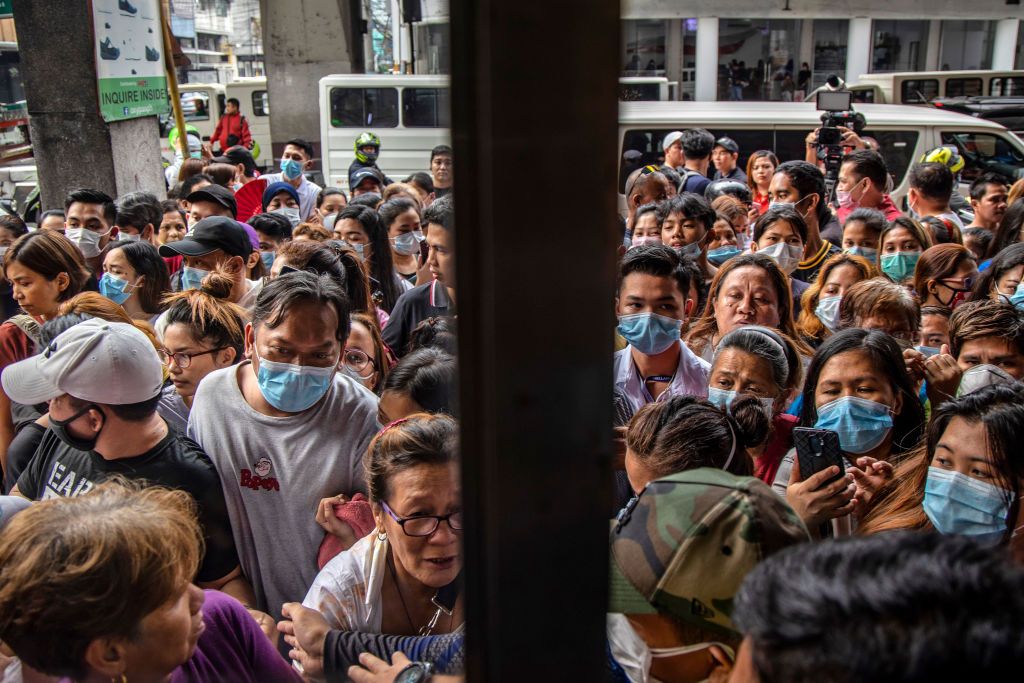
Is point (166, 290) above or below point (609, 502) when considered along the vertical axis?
below

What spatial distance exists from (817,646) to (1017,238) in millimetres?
3847

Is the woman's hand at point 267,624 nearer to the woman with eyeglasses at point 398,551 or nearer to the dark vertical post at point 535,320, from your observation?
the woman with eyeglasses at point 398,551

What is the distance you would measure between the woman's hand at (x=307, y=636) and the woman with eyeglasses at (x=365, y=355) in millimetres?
1058

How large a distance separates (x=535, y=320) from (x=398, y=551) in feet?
3.83

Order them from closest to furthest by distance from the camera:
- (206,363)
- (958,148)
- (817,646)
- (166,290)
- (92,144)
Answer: (817,646) < (206,363) < (166,290) < (92,144) < (958,148)

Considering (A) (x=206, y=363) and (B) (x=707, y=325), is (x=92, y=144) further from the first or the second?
(B) (x=707, y=325)

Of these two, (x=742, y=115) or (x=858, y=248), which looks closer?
(x=858, y=248)

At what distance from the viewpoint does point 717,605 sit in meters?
1.12

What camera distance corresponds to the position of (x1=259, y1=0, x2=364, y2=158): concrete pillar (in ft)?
47.1

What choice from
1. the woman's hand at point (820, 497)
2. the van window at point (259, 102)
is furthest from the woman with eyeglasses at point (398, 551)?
the van window at point (259, 102)

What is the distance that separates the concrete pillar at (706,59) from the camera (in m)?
20.1

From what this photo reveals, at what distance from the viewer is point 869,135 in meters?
7.91

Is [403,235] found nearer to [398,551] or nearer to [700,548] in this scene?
[398,551]

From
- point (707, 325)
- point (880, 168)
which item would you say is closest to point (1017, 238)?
point (880, 168)
